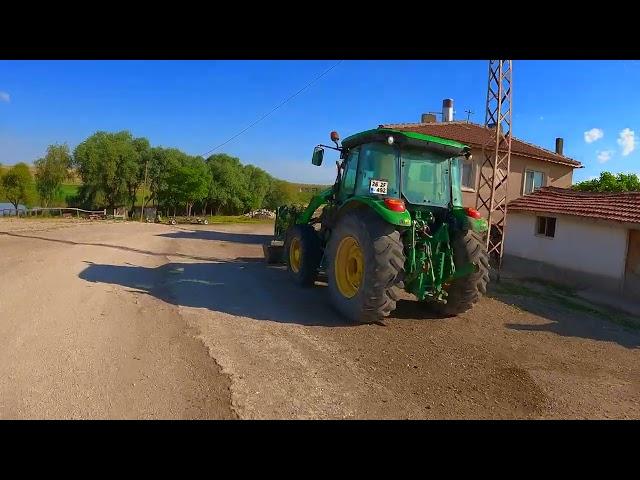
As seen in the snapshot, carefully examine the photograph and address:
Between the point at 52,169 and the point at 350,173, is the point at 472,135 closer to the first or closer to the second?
the point at 350,173

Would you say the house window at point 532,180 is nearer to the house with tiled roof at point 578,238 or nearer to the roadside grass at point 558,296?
the house with tiled roof at point 578,238

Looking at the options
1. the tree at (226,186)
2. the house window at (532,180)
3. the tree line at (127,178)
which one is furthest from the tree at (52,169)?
the house window at (532,180)

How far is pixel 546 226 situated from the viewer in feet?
42.5

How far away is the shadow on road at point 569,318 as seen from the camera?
20.2 feet

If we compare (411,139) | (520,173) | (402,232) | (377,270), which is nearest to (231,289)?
(377,270)

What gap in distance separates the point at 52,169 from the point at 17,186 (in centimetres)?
564

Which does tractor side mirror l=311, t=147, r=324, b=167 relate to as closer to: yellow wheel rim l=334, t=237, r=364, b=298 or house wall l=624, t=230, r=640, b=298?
yellow wheel rim l=334, t=237, r=364, b=298

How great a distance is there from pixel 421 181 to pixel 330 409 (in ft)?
13.3
